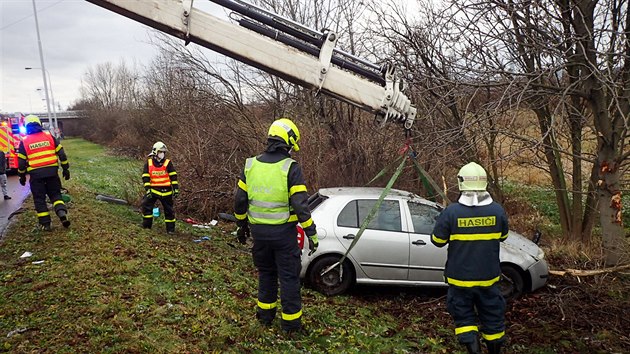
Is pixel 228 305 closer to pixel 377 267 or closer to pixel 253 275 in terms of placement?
pixel 253 275

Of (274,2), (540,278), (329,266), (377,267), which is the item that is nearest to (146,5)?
(329,266)

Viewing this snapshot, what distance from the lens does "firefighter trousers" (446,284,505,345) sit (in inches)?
162

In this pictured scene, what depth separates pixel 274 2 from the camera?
1348cm

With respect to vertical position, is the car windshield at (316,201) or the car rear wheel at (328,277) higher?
the car windshield at (316,201)

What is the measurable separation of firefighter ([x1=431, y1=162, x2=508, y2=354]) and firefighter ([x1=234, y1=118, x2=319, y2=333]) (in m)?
1.36

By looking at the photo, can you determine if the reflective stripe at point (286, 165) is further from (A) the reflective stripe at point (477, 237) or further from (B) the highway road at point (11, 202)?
(B) the highway road at point (11, 202)

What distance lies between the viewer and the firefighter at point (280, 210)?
4246 millimetres

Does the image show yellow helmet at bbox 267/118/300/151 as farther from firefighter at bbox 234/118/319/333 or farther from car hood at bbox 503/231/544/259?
car hood at bbox 503/231/544/259

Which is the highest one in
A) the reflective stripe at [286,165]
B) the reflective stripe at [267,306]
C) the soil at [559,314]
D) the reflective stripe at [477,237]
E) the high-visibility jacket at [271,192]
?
the reflective stripe at [286,165]

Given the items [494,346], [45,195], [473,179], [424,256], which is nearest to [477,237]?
[473,179]

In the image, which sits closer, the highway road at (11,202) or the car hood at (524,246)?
the car hood at (524,246)

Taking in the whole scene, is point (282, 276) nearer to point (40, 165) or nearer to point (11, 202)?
point (40, 165)

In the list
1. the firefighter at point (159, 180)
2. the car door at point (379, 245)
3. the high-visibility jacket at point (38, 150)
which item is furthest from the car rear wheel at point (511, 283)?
the high-visibility jacket at point (38, 150)

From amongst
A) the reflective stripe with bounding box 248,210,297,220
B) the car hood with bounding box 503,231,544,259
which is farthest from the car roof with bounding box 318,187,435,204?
the reflective stripe with bounding box 248,210,297,220
